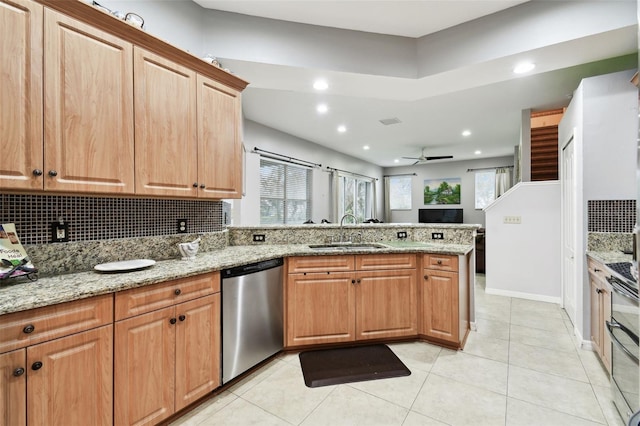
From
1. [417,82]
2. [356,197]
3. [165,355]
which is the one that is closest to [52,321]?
[165,355]

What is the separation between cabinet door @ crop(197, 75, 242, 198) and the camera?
82.4 inches

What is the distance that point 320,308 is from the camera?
242cm

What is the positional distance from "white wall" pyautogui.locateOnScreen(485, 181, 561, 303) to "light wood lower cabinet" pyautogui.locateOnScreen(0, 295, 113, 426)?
14.9 ft

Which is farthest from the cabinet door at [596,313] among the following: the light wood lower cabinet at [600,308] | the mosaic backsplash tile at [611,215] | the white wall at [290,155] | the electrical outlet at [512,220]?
the white wall at [290,155]

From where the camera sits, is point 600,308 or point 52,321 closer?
point 52,321

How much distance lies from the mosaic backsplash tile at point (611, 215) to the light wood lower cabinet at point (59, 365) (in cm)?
364

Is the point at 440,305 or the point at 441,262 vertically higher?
the point at 441,262

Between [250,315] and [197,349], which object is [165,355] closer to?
[197,349]

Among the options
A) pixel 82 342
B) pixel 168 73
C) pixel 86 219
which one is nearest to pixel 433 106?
pixel 168 73

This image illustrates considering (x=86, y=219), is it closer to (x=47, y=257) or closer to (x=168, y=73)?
(x=47, y=257)

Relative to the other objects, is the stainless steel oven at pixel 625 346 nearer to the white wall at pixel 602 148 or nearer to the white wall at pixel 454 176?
the white wall at pixel 602 148

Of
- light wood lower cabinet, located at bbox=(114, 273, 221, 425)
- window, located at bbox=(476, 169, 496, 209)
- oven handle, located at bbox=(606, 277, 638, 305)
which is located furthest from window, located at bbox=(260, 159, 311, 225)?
window, located at bbox=(476, 169, 496, 209)

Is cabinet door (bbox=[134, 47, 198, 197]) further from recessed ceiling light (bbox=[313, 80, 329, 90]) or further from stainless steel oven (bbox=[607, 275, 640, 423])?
stainless steel oven (bbox=[607, 275, 640, 423])

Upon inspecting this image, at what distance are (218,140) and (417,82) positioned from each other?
6.44ft
